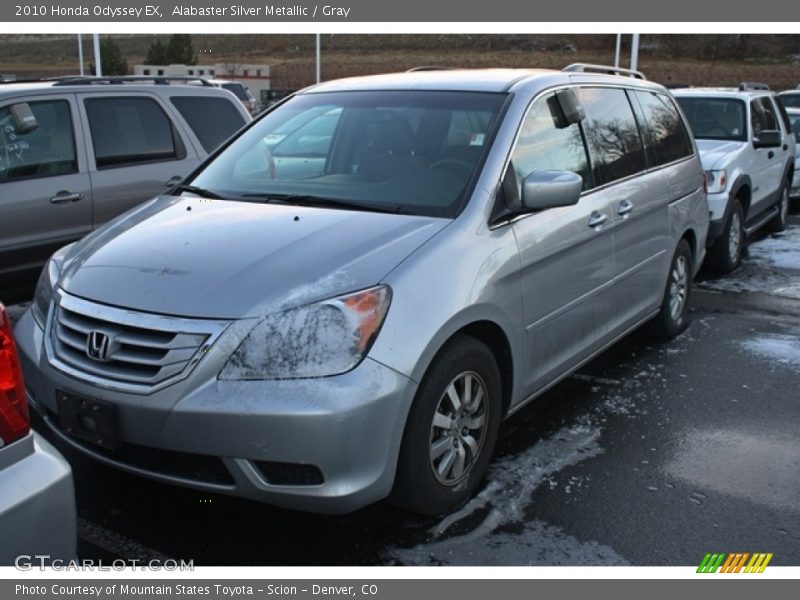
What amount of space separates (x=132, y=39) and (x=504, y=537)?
129442mm

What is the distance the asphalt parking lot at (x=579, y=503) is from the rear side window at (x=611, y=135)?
1.33 m

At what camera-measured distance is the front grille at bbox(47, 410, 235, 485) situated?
9.52 ft

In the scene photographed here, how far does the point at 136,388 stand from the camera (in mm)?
2879

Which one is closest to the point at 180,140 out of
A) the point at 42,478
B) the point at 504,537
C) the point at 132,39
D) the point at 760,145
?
the point at 504,537

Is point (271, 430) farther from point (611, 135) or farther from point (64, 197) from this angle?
point (64, 197)

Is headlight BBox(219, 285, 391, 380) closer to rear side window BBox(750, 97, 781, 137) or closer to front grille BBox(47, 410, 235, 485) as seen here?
front grille BBox(47, 410, 235, 485)

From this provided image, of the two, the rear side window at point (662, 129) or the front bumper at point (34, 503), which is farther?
the rear side window at point (662, 129)

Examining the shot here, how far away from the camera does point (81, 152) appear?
5.90 m

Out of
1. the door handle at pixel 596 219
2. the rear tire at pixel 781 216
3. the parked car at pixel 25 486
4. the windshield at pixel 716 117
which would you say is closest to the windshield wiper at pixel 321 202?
the door handle at pixel 596 219

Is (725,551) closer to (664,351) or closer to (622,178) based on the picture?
(622,178)

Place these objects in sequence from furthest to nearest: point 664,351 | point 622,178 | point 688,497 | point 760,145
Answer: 1. point 760,145
2. point 664,351
3. point 622,178
4. point 688,497

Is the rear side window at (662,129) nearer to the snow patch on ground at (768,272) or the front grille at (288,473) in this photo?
the snow patch on ground at (768,272)

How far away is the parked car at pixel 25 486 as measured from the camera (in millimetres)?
1925

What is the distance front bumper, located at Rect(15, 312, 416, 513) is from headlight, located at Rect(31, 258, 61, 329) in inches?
23.3
